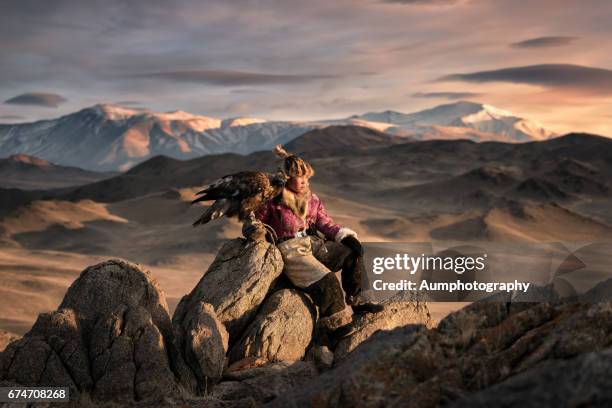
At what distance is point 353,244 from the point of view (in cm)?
661

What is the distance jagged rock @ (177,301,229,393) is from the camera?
5.66 meters

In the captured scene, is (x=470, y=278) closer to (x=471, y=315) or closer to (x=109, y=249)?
(x=471, y=315)

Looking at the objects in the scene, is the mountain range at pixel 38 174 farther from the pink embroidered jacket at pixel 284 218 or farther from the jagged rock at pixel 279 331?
the jagged rock at pixel 279 331

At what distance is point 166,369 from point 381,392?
2.43 meters

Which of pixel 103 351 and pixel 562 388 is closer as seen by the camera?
pixel 562 388

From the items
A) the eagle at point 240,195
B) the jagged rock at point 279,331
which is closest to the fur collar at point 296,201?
the eagle at point 240,195

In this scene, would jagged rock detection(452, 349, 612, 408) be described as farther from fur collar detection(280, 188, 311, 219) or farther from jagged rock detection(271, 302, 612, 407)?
fur collar detection(280, 188, 311, 219)

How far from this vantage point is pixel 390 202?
45250 millimetres

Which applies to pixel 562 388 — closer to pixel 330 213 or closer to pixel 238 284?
pixel 238 284

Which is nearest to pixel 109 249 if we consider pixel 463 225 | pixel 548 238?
pixel 463 225

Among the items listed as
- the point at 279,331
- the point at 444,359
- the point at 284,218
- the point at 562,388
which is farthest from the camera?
the point at 284,218

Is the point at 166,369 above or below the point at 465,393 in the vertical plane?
below

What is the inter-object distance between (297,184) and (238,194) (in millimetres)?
645

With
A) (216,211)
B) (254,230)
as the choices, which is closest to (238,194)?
(216,211)
